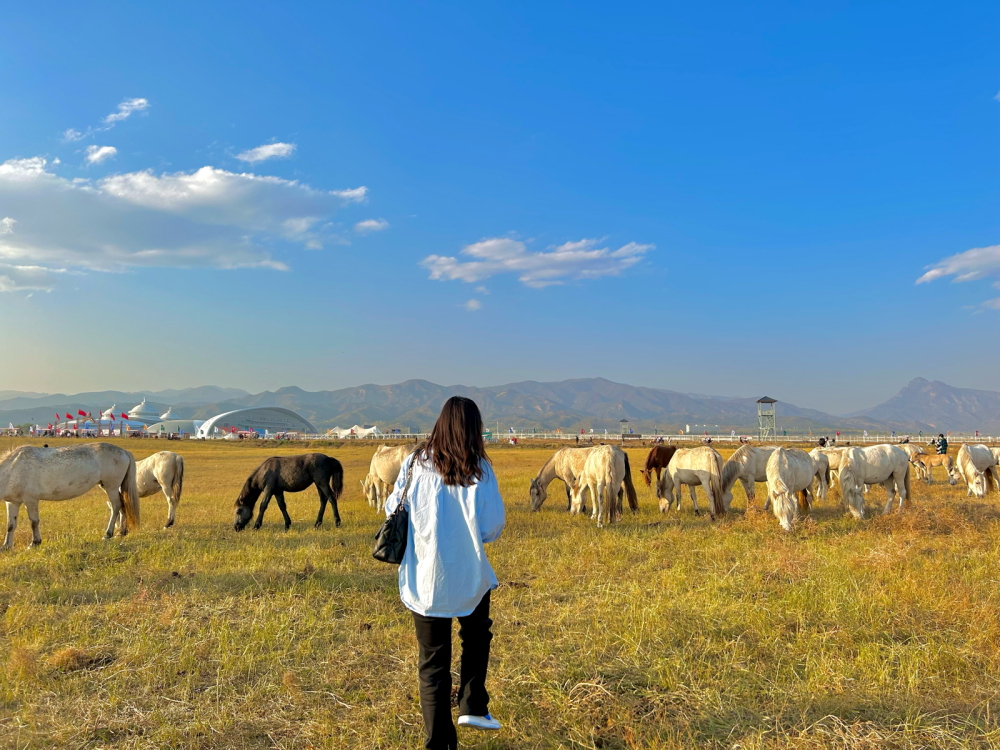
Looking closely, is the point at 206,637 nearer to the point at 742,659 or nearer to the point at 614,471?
the point at 742,659

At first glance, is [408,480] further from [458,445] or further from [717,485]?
[717,485]

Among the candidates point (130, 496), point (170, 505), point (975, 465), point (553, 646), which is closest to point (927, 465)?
point (975, 465)

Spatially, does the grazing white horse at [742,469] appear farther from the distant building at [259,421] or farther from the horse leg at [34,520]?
the distant building at [259,421]

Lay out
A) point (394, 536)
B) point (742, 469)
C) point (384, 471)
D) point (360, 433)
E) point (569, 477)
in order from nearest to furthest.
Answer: point (394, 536), point (742, 469), point (569, 477), point (384, 471), point (360, 433)

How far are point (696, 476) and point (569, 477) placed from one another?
3647 millimetres

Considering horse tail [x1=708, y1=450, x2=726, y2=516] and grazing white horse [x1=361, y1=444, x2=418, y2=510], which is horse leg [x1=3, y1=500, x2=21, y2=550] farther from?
horse tail [x1=708, y1=450, x2=726, y2=516]

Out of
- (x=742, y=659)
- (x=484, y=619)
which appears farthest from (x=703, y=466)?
(x=484, y=619)

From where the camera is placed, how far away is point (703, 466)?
577 inches

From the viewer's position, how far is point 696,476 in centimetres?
1490

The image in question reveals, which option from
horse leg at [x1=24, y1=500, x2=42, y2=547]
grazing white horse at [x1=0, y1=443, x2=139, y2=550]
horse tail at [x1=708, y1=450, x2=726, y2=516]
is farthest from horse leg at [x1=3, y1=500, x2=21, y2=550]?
horse tail at [x1=708, y1=450, x2=726, y2=516]

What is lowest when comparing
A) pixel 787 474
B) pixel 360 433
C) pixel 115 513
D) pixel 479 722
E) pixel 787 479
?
pixel 360 433

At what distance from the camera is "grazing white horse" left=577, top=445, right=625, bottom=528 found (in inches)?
557

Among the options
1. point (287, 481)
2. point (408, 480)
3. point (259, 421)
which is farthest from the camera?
point (259, 421)

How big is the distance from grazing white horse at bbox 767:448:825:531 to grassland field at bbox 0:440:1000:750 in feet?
4.79
